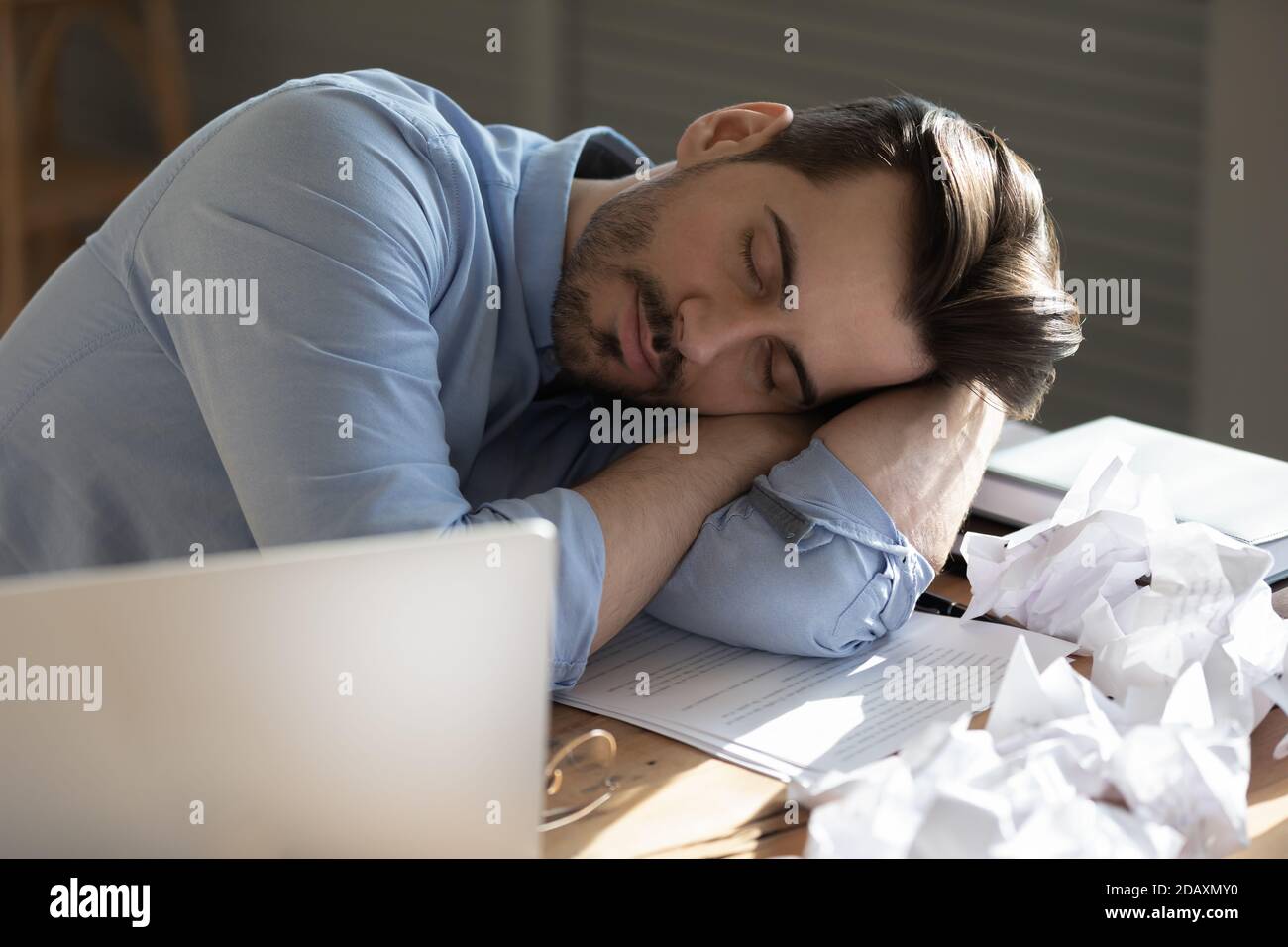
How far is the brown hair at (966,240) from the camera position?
1.24 meters

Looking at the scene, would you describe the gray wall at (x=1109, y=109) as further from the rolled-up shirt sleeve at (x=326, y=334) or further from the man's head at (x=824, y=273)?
the rolled-up shirt sleeve at (x=326, y=334)

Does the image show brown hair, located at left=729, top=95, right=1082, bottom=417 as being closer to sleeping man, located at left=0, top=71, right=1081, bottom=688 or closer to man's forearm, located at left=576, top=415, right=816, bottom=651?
sleeping man, located at left=0, top=71, right=1081, bottom=688

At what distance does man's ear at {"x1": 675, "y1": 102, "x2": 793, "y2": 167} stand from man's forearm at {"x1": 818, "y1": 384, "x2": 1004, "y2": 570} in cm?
28

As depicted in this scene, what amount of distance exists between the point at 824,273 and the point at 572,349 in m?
0.25

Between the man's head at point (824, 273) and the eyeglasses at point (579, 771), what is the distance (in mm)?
412

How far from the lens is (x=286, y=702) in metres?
0.67

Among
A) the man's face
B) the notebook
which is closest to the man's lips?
the man's face

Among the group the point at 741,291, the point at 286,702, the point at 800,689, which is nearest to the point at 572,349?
the point at 741,291

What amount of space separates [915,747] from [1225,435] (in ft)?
6.04

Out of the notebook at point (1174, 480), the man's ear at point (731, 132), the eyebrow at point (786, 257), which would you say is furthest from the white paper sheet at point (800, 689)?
the man's ear at point (731, 132)

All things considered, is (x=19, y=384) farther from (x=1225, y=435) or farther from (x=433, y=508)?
(x=1225, y=435)

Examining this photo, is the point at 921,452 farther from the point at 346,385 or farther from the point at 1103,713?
the point at 346,385
